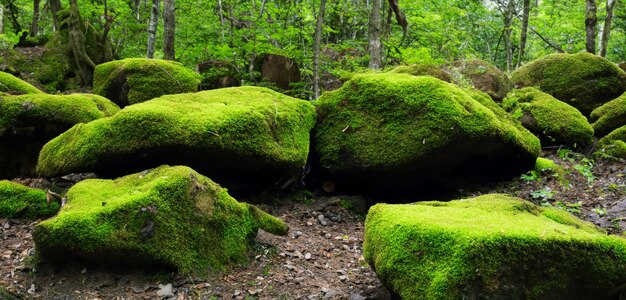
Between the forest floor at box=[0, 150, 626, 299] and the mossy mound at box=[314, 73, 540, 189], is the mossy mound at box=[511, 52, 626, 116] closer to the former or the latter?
the forest floor at box=[0, 150, 626, 299]

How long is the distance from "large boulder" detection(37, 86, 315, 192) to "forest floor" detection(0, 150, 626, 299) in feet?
3.23

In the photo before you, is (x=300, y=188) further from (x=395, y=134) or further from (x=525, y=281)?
(x=525, y=281)

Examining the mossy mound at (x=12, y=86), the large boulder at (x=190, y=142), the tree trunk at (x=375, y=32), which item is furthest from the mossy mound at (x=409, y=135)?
the mossy mound at (x=12, y=86)

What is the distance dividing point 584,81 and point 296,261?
11.0m

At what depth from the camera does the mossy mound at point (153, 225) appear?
4.88m

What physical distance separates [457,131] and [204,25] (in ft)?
41.0

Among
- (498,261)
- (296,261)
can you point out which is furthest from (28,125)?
(498,261)

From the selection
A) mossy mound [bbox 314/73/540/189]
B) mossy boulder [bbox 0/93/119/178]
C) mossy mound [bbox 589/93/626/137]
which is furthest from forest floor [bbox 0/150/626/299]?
mossy mound [bbox 589/93/626/137]

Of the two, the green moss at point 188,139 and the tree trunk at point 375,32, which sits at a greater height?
the tree trunk at point 375,32

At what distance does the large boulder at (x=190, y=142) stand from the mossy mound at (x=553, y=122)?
5.79m

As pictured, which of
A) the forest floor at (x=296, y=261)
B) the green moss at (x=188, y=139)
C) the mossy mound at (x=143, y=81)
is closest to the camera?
the forest floor at (x=296, y=261)

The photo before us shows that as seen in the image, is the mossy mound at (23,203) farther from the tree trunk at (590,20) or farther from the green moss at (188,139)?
the tree trunk at (590,20)

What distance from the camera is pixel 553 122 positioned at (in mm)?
10273

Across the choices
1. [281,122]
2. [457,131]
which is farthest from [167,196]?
[457,131]
